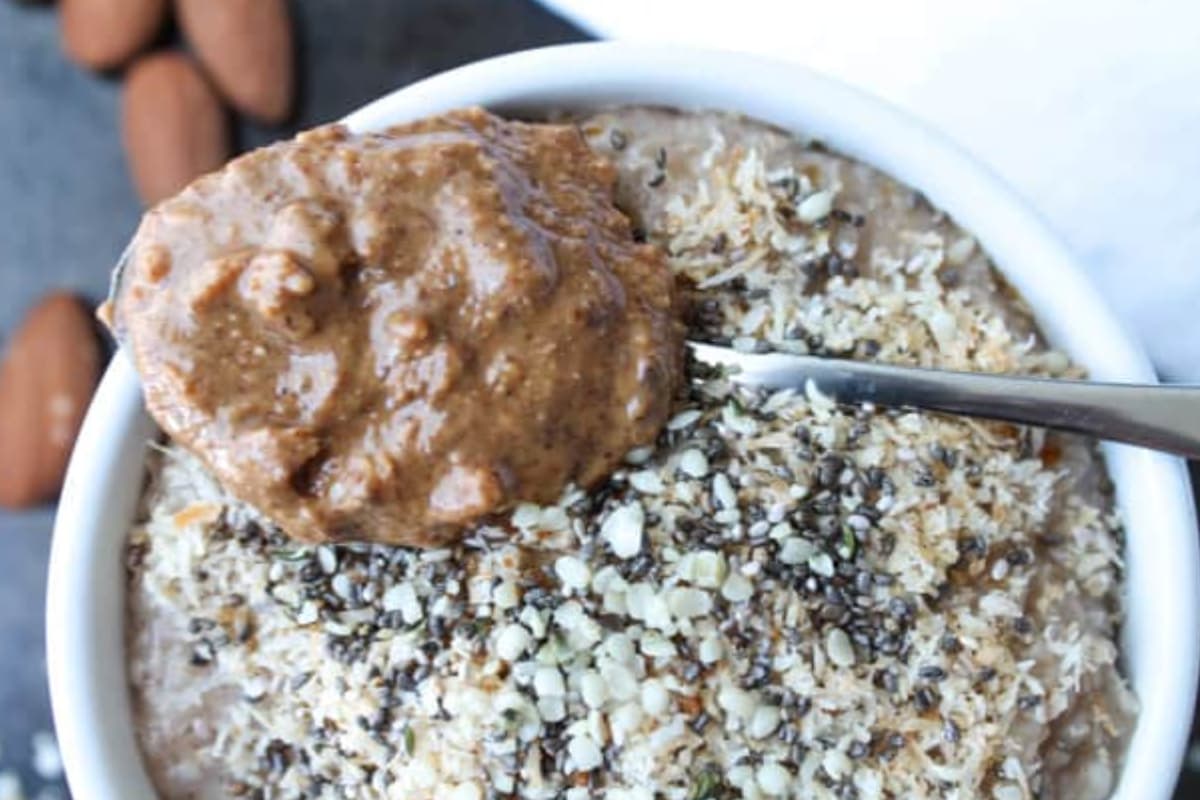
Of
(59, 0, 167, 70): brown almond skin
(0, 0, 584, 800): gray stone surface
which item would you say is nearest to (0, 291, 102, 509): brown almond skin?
(0, 0, 584, 800): gray stone surface

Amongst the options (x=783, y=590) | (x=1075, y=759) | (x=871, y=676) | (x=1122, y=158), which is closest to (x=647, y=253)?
(x=783, y=590)

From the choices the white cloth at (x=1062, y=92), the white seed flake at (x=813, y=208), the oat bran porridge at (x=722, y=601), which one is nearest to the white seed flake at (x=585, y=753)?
the oat bran porridge at (x=722, y=601)

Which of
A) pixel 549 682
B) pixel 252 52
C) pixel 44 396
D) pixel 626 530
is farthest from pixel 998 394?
pixel 44 396

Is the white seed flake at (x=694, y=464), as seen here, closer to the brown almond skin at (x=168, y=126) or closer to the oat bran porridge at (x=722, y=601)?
the oat bran porridge at (x=722, y=601)

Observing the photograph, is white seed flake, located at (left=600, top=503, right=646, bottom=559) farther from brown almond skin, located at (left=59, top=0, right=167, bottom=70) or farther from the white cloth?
brown almond skin, located at (left=59, top=0, right=167, bottom=70)

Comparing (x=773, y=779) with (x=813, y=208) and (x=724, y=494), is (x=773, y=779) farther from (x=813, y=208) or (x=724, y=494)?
(x=813, y=208)

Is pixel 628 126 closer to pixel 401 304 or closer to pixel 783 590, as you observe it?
pixel 401 304

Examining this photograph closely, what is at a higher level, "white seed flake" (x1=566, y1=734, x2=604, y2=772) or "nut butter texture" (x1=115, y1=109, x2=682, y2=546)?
"nut butter texture" (x1=115, y1=109, x2=682, y2=546)
